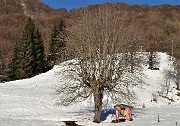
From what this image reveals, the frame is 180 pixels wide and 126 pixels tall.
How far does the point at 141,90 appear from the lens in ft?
180

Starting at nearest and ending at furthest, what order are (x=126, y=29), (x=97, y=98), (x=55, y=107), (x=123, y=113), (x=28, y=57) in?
(x=97, y=98)
(x=123, y=113)
(x=126, y=29)
(x=55, y=107)
(x=28, y=57)

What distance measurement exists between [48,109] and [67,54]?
8566 millimetres

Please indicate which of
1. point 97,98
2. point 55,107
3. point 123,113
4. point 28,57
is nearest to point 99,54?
point 97,98

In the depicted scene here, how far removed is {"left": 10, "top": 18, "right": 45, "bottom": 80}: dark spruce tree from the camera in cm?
6456

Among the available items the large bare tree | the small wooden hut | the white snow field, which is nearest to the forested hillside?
the large bare tree

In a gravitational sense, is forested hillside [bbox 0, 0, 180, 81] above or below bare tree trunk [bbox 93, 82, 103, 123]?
above

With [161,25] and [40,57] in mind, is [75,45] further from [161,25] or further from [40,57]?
[161,25]

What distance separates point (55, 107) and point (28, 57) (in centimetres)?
2611

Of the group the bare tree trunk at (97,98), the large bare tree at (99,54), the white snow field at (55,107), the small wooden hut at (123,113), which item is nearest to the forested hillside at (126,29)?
the large bare tree at (99,54)

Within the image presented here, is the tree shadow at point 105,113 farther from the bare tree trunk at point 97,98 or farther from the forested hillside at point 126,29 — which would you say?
the forested hillside at point 126,29

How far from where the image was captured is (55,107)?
41.1 meters

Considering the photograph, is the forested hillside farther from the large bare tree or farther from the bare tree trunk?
the bare tree trunk

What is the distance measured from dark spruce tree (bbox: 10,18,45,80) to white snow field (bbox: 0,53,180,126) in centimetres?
559

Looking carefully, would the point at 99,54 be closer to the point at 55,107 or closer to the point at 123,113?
the point at 123,113
